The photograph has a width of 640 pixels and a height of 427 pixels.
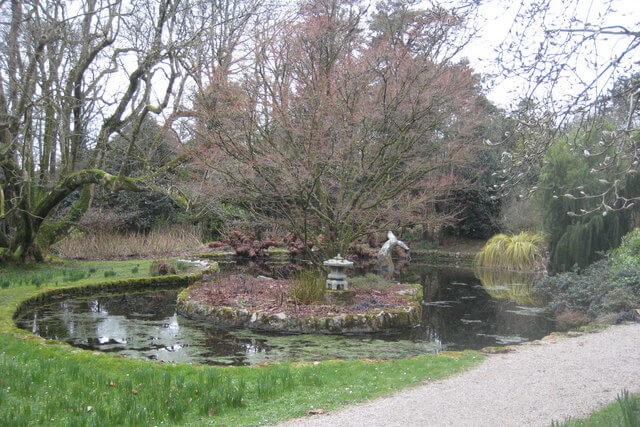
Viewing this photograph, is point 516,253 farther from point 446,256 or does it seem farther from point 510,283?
point 446,256

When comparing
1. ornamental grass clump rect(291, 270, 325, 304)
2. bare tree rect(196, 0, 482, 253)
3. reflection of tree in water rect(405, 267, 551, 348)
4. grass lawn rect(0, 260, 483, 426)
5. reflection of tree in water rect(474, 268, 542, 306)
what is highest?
bare tree rect(196, 0, 482, 253)

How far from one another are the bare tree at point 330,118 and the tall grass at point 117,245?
8299mm

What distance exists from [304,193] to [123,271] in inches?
236

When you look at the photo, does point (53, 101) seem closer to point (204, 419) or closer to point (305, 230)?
point (305, 230)

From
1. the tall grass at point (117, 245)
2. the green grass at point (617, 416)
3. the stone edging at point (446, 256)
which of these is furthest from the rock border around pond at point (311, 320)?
the stone edging at point (446, 256)

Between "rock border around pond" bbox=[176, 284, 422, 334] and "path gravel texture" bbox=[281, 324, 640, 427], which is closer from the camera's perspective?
"path gravel texture" bbox=[281, 324, 640, 427]

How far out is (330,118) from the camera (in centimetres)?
1140

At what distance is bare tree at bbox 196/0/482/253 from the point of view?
430 inches

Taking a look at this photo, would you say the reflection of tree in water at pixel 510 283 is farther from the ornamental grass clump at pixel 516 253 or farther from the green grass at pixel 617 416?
the green grass at pixel 617 416

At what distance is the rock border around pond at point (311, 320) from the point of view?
8641mm

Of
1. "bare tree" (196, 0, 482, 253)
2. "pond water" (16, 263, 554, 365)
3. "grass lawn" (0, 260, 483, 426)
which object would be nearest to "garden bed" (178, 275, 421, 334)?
"pond water" (16, 263, 554, 365)

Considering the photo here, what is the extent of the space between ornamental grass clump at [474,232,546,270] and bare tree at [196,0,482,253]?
7.63m

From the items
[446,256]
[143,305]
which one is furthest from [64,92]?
[446,256]

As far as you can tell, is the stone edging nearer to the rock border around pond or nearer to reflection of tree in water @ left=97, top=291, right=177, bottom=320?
the rock border around pond
